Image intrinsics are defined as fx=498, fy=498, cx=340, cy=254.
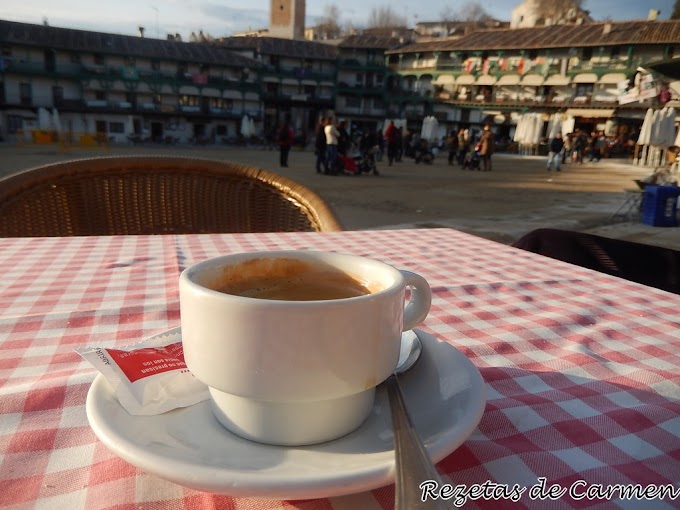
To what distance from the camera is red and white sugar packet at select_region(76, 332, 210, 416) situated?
0.40 meters

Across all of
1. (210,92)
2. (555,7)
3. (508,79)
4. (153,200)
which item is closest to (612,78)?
(508,79)

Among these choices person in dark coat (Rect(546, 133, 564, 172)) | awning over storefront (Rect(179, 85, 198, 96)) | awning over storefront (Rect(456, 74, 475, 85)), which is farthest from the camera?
awning over storefront (Rect(456, 74, 475, 85))

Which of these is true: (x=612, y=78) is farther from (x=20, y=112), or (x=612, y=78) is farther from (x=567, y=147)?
(x=20, y=112)

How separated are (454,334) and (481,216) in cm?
600

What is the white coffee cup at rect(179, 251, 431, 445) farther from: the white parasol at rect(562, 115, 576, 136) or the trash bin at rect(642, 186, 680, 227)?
the white parasol at rect(562, 115, 576, 136)

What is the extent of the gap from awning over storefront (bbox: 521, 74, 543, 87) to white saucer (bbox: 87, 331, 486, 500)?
29.5m

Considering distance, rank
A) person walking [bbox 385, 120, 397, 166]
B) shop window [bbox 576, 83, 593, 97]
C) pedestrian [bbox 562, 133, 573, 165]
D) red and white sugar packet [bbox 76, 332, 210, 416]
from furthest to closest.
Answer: shop window [bbox 576, 83, 593, 97]
pedestrian [bbox 562, 133, 573, 165]
person walking [bbox 385, 120, 397, 166]
red and white sugar packet [bbox 76, 332, 210, 416]

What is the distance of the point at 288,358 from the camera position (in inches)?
14.3

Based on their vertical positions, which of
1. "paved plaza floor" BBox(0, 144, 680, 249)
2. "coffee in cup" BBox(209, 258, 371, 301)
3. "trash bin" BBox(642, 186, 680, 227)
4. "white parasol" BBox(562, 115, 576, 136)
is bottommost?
"paved plaza floor" BBox(0, 144, 680, 249)

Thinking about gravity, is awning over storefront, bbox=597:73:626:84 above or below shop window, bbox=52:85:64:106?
above

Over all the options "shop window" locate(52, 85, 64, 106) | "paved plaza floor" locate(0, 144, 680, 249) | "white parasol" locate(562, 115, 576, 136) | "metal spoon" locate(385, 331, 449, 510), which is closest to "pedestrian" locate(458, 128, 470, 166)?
"paved plaza floor" locate(0, 144, 680, 249)

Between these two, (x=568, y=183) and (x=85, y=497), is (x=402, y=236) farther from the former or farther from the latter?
(x=568, y=183)

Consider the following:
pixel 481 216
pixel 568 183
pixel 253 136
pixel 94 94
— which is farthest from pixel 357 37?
pixel 481 216

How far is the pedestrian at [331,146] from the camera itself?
10953 mm
